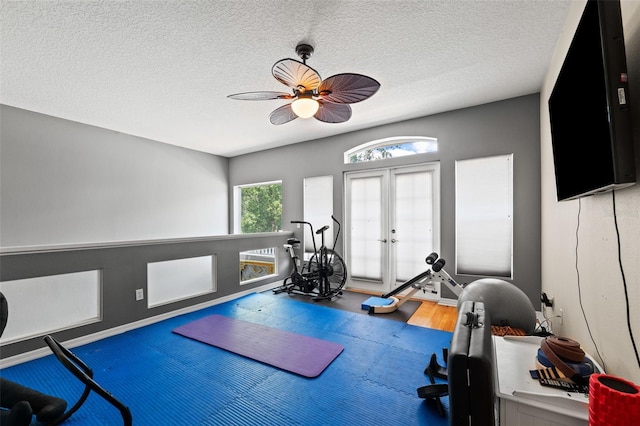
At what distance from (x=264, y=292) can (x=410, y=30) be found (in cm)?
449

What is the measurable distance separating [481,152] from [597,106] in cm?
302

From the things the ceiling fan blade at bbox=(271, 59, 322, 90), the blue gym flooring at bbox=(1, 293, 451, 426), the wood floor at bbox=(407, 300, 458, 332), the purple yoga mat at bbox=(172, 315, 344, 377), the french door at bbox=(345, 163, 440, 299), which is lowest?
the blue gym flooring at bbox=(1, 293, 451, 426)

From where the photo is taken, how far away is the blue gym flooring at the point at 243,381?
6.23 feet

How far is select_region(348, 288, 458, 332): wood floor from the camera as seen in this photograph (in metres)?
3.41

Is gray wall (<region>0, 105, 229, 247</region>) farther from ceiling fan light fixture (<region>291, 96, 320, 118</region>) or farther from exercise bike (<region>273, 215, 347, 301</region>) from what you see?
ceiling fan light fixture (<region>291, 96, 320, 118</region>)

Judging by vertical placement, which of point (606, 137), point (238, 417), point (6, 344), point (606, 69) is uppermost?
point (606, 69)

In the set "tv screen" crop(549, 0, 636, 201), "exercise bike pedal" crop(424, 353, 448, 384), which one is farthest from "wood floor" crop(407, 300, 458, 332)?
"tv screen" crop(549, 0, 636, 201)

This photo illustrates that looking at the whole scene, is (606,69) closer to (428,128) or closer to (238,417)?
(238,417)

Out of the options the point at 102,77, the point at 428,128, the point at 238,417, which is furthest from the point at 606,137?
the point at 102,77

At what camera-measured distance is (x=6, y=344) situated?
2.57m

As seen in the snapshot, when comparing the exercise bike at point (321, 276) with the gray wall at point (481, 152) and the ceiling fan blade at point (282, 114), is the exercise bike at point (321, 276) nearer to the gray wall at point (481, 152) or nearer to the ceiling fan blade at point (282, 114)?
the gray wall at point (481, 152)

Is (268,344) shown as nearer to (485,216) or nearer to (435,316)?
(435,316)

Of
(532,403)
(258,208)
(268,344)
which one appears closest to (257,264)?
(258,208)

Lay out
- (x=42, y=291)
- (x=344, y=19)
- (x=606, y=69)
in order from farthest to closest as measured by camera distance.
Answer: (x=42, y=291)
(x=344, y=19)
(x=606, y=69)
